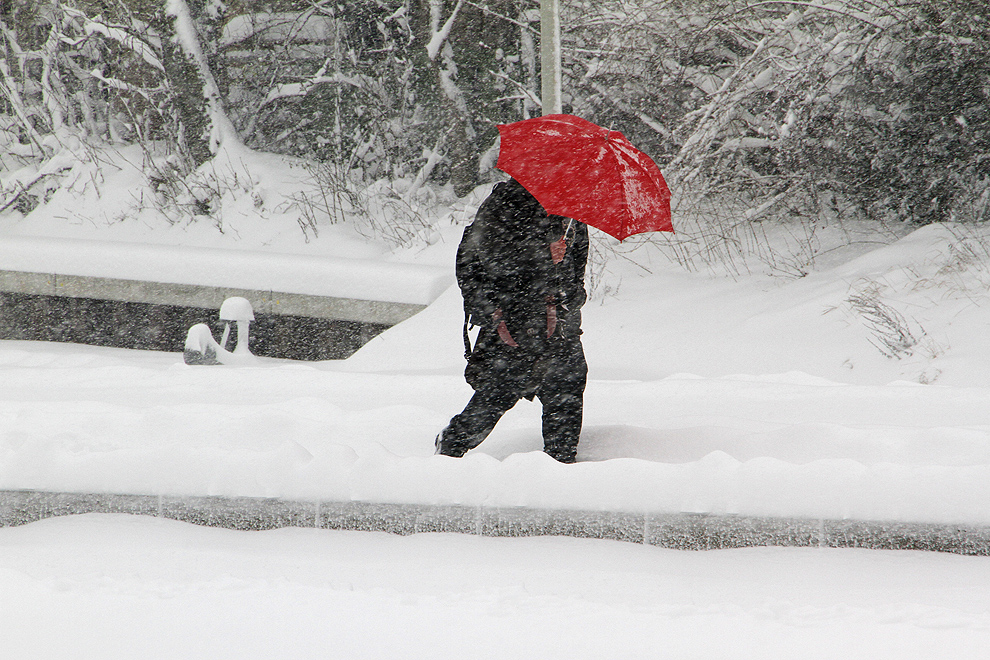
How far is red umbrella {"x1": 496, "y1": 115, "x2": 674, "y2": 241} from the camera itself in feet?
8.78

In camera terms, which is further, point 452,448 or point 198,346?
point 198,346

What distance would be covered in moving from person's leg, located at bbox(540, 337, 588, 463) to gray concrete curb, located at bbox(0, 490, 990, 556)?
28.2 inches

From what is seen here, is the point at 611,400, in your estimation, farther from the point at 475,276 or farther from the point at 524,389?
the point at 475,276

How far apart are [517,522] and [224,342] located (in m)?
4.63

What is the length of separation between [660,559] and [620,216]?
44.5 inches

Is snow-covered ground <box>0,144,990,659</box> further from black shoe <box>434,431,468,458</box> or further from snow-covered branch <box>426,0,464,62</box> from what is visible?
snow-covered branch <box>426,0,464,62</box>

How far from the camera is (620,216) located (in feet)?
8.80

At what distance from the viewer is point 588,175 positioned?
2746mm

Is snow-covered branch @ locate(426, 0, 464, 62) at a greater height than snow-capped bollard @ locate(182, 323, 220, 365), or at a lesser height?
greater

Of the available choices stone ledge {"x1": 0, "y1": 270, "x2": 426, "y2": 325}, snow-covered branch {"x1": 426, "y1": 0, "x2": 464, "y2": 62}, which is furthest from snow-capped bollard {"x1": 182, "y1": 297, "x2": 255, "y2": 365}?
snow-covered branch {"x1": 426, "y1": 0, "x2": 464, "y2": 62}

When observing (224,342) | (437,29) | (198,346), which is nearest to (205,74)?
(437,29)

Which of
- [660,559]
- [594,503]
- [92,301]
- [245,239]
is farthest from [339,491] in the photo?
[245,239]

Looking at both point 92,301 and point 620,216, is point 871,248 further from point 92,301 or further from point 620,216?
point 92,301

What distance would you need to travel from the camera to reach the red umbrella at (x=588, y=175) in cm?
268
